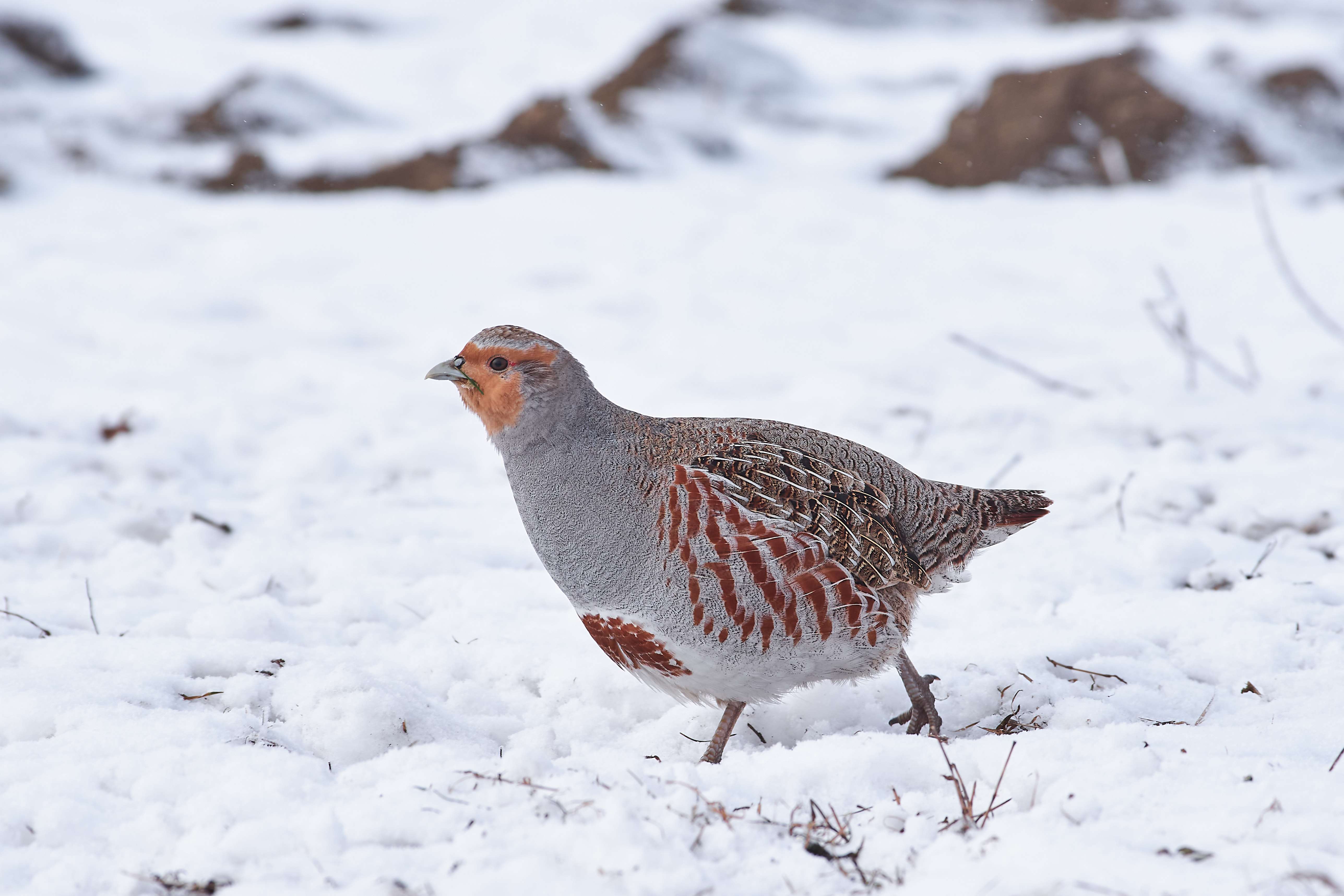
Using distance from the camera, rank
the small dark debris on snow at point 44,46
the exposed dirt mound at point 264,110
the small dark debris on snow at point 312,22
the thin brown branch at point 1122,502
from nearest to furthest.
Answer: the thin brown branch at point 1122,502, the exposed dirt mound at point 264,110, the small dark debris on snow at point 44,46, the small dark debris on snow at point 312,22

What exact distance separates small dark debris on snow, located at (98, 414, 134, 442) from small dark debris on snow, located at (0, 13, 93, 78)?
9.58 metres

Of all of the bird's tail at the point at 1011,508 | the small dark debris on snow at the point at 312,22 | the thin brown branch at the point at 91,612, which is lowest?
the thin brown branch at the point at 91,612

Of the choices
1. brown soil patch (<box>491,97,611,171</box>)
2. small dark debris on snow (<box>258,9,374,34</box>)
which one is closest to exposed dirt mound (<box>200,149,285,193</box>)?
brown soil patch (<box>491,97,611,171</box>)

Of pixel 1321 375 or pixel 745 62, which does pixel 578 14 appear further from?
pixel 1321 375

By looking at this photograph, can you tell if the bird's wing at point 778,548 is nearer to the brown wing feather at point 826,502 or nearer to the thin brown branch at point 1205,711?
the brown wing feather at point 826,502

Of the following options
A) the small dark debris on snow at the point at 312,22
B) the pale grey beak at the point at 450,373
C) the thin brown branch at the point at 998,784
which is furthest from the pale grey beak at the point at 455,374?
the small dark debris on snow at the point at 312,22

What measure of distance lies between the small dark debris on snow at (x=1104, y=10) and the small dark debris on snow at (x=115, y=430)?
54.6 ft

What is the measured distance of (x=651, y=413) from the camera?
6070 millimetres

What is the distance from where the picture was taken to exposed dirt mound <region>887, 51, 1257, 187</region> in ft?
32.4

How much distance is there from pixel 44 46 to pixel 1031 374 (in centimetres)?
1282

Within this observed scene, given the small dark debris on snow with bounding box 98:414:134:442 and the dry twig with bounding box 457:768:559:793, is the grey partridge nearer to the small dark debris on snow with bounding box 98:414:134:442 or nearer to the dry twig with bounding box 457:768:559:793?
the dry twig with bounding box 457:768:559:793

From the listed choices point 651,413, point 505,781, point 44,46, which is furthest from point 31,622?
point 44,46

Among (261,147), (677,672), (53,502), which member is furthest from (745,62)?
(677,672)

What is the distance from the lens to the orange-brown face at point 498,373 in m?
3.19
